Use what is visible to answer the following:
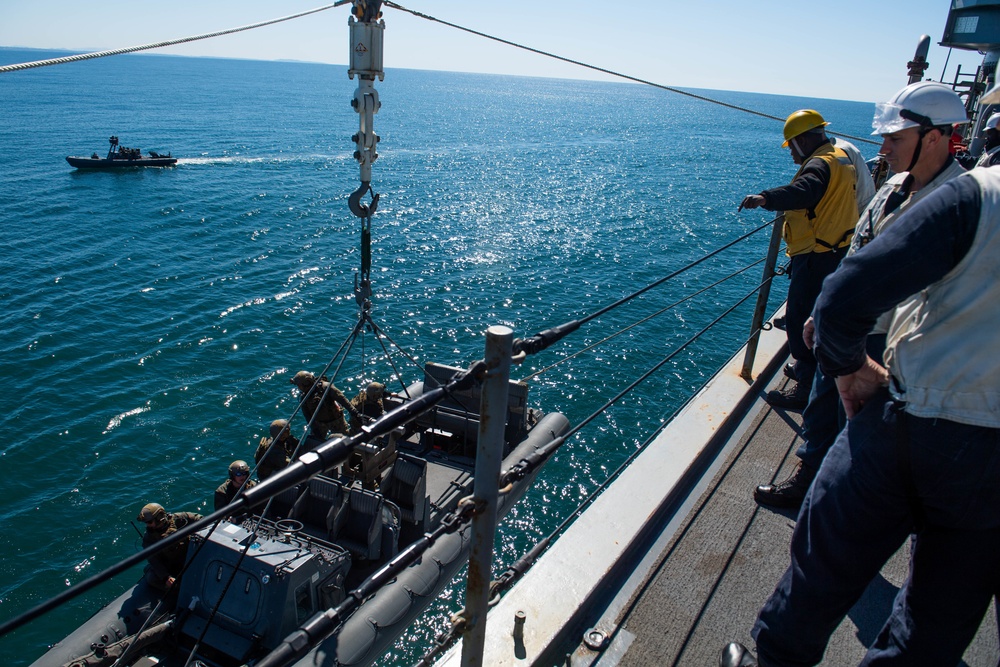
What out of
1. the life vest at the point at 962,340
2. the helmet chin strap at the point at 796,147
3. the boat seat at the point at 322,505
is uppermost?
the helmet chin strap at the point at 796,147

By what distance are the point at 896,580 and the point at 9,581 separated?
563 inches

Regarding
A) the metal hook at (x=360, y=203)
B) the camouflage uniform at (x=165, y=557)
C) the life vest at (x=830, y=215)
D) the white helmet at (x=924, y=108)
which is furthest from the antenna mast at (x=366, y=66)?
the camouflage uniform at (x=165, y=557)

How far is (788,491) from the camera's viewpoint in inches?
174

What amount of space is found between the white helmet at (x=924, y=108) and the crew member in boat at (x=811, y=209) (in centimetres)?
176

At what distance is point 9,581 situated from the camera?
39.1 ft

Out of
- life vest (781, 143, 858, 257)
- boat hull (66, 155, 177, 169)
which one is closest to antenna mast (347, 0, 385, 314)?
life vest (781, 143, 858, 257)

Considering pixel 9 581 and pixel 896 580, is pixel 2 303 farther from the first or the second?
pixel 896 580

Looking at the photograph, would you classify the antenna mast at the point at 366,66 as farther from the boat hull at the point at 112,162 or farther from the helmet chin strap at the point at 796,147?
the boat hull at the point at 112,162

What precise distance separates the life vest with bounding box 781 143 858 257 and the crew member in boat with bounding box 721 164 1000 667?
3.06 m

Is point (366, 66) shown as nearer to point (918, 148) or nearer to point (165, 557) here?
point (918, 148)

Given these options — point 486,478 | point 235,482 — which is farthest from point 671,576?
point 235,482

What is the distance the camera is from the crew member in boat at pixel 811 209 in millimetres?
4473

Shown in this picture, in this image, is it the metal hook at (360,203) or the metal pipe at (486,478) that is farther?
the metal hook at (360,203)

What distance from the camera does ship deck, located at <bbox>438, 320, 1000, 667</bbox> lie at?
10.9 ft
